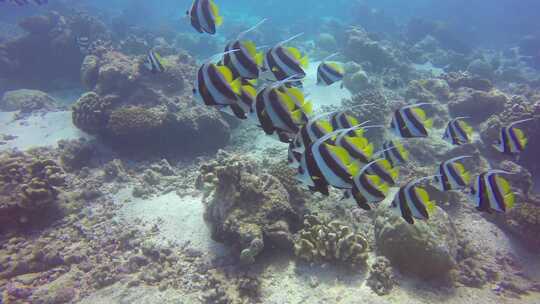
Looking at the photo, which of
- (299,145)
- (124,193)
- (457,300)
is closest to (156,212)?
(124,193)

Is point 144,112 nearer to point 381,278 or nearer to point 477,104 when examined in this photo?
point 381,278

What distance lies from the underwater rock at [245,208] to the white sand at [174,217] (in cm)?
21

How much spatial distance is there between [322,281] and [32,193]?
20.0 feet

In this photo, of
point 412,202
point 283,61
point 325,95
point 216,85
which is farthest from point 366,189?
point 325,95

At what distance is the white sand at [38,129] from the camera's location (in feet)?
30.0

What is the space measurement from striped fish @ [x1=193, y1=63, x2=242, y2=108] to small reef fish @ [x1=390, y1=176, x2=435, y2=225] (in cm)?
196

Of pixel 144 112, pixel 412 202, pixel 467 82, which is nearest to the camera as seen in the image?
pixel 412 202

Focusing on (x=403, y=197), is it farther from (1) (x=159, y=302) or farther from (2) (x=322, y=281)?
(1) (x=159, y=302)

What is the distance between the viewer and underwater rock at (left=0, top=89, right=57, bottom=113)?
11925 mm

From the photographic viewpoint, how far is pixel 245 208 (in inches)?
→ 209

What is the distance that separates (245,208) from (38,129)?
8752 millimetres

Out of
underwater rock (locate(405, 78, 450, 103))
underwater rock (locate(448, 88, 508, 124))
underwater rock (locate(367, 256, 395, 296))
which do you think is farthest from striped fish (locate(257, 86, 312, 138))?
underwater rock (locate(405, 78, 450, 103))

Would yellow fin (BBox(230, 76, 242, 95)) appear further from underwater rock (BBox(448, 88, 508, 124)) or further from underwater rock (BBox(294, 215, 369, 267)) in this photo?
underwater rock (BBox(448, 88, 508, 124))

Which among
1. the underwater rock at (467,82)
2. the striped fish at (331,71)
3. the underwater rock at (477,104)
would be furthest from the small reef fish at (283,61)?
the underwater rock at (467,82)
